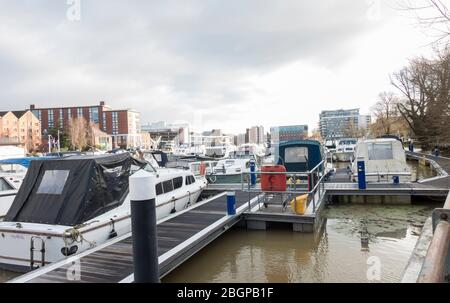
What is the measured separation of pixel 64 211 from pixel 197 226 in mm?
3108

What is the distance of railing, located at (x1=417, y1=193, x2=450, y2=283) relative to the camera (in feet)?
6.04

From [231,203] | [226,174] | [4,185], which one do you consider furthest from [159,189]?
[226,174]

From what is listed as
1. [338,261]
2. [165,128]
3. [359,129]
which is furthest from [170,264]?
[165,128]

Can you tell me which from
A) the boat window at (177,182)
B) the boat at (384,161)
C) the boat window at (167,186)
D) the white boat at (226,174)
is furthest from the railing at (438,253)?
the white boat at (226,174)

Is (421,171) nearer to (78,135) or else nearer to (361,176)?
(361,176)

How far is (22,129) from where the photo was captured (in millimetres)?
85000

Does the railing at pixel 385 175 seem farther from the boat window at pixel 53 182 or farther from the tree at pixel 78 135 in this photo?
the tree at pixel 78 135

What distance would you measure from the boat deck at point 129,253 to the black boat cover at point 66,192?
89cm

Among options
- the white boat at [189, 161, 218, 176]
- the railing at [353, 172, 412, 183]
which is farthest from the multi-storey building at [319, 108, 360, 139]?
the railing at [353, 172, 412, 183]

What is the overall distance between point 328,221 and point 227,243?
3847 millimetres

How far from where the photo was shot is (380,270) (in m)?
6.62

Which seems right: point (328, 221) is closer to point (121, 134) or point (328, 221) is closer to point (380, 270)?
point (380, 270)

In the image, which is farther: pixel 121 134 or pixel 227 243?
pixel 121 134

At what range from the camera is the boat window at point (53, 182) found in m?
7.27
